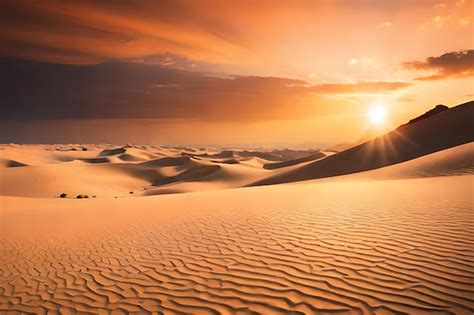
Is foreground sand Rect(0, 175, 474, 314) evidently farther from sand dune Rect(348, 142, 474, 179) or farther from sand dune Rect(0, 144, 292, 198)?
sand dune Rect(0, 144, 292, 198)

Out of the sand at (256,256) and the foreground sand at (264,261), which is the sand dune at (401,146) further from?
the foreground sand at (264,261)

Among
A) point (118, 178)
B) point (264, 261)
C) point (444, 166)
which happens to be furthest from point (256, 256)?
point (118, 178)

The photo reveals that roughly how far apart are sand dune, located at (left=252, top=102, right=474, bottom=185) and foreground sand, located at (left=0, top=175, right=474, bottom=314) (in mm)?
24142

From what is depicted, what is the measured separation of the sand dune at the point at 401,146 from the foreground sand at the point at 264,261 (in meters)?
24.1

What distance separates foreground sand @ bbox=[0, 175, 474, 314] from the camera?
4633 millimetres

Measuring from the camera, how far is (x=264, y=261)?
605 centimetres

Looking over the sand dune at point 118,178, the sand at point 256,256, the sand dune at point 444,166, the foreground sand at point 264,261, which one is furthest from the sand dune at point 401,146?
the foreground sand at point 264,261

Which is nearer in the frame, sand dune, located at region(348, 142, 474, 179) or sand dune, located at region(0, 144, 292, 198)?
sand dune, located at region(348, 142, 474, 179)

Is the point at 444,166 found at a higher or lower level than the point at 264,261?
higher

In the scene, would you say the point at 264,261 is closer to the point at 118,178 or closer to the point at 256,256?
the point at 256,256

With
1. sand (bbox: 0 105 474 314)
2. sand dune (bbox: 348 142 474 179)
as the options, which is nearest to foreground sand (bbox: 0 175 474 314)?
sand (bbox: 0 105 474 314)

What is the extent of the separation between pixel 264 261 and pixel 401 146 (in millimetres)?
34413

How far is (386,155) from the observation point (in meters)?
34.9

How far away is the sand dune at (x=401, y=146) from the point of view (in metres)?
32.2
